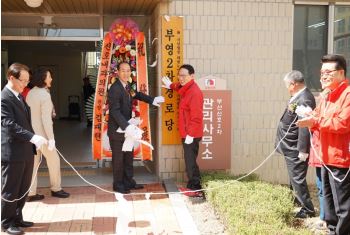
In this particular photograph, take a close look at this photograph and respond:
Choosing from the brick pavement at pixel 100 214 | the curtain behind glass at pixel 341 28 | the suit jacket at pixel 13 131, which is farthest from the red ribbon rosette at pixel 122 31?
the curtain behind glass at pixel 341 28

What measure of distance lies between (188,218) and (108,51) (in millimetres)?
2901

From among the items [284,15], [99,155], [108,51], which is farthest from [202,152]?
[284,15]

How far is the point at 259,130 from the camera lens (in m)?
6.84

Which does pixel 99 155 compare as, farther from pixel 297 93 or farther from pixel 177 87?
pixel 297 93

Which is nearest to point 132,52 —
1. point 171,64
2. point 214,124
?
point 171,64

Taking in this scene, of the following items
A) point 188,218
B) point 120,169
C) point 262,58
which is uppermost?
point 262,58

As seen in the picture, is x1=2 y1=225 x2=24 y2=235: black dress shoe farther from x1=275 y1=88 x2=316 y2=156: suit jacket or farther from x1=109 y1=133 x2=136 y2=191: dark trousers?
x1=275 y1=88 x2=316 y2=156: suit jacket

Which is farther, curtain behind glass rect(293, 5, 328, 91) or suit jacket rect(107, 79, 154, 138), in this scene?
curtain behind glass rect(293, 5, 328, 91)

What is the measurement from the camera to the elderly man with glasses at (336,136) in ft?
12.5

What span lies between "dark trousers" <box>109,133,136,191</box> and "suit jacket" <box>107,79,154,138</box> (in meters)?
0.10

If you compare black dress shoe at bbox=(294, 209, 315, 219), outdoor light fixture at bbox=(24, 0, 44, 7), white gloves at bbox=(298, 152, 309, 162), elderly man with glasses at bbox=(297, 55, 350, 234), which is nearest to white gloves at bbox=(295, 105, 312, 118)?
elderly man with glasses at bbox=(297, 55, 350, 234)

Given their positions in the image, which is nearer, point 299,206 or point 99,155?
point 299,206

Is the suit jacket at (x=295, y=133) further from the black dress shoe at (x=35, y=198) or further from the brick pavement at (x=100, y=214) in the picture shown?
the black dress shoe at (x=35, y=198)

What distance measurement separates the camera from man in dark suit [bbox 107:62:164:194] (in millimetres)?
Result: 5480
